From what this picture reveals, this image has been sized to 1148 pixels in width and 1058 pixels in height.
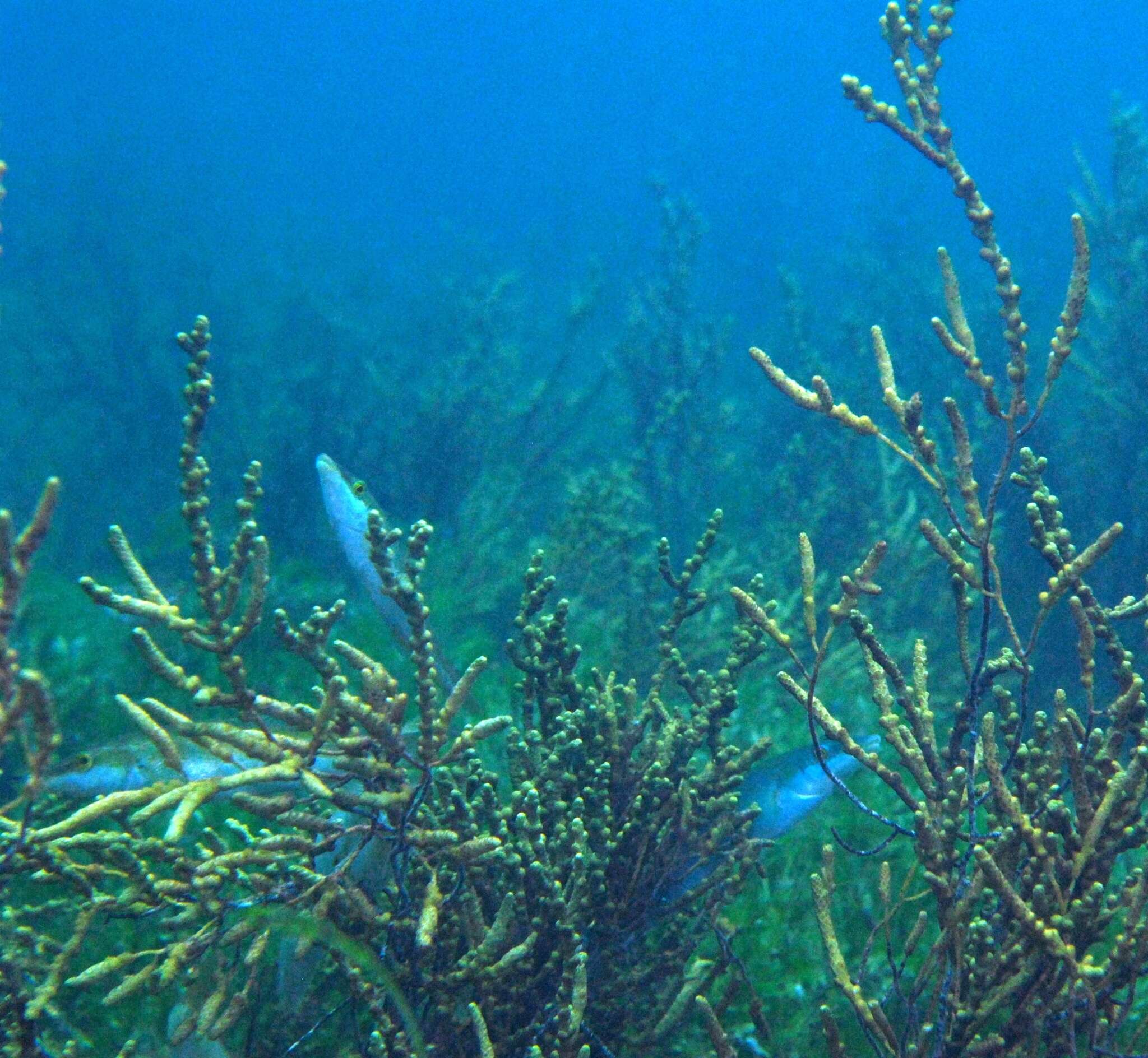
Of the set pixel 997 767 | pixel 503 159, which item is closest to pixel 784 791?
pixel 997 767

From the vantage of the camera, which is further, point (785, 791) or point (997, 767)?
point (785, 791)

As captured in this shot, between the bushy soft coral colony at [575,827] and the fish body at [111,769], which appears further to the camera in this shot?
the fish body at [111,769]

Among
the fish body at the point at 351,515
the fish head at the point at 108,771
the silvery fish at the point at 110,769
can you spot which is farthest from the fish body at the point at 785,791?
the fish head at the point at 108,771

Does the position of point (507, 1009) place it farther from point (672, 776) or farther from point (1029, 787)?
point (1029, 787)

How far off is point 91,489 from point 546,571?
8.56m

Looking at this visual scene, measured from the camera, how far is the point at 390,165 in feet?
288

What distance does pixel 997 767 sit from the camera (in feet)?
5.79

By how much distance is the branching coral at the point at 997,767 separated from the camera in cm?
172

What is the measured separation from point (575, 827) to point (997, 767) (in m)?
1.01

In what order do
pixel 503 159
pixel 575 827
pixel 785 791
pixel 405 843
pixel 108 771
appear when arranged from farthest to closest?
pixel 503 159 → pixel 785 791 → pixel 108 771 → pixel 575 827 → pixel 405 843

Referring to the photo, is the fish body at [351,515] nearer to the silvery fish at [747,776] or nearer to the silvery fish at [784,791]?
the silvery fish at [747,776]

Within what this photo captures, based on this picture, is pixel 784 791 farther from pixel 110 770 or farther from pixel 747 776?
pixel 110 770

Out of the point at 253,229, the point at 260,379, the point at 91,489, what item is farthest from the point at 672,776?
the point at 253,229

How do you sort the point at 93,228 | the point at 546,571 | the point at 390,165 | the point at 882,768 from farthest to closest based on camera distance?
the point at 390,165 → the point at 93,228 → the point at 546,571 → the point at 882,768
